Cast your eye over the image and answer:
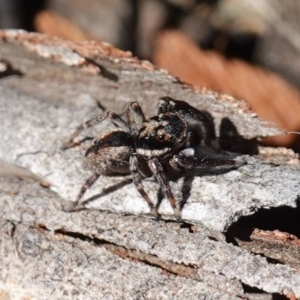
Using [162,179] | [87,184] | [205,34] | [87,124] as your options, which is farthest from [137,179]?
[205,34]

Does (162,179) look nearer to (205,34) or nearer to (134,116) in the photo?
(134,116)

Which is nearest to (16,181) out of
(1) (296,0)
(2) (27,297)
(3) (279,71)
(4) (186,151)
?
(2) (27,297)

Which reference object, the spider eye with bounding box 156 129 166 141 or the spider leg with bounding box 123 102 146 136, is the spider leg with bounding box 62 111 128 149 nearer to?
the spider leg with bounding box 123 102 146 136

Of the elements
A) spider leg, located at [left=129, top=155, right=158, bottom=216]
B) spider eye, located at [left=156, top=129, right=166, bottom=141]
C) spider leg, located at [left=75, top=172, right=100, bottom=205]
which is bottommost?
spider leg, located at [left=75, top=172, right=100, bottom=205]

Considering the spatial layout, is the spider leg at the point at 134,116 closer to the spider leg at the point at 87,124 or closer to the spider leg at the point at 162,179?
the spider leg at the point at 87,124

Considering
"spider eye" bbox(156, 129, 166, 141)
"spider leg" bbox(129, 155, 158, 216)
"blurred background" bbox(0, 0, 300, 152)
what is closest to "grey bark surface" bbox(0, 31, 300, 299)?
"spider leg" bbox(129, 155, 158, 216)
